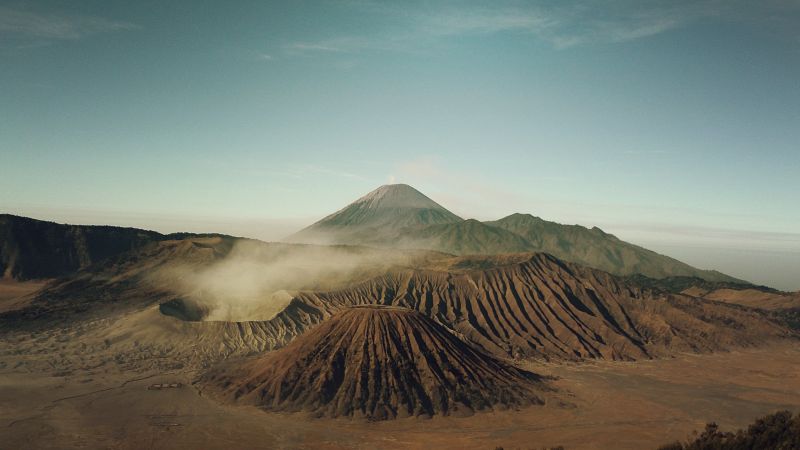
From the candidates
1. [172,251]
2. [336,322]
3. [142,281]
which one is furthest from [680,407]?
[172,251]

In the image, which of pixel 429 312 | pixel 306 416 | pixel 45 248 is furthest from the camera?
pixel 45 248

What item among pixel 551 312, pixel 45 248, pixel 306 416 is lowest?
pixel 306 416

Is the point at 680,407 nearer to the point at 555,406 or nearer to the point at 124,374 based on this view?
the point at 555,406

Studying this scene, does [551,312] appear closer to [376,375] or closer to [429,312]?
[429,312]

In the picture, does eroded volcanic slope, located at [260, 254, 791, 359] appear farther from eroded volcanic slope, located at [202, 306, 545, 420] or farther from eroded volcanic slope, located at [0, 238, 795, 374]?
eroded volcanic slope, located at [202, 306, 545, 420]

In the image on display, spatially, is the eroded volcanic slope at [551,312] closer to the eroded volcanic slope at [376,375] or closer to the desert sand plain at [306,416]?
the desert sand plain at [306,416]

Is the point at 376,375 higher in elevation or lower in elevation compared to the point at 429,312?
lower

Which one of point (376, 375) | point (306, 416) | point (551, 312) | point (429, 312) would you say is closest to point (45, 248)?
point (429, 312)

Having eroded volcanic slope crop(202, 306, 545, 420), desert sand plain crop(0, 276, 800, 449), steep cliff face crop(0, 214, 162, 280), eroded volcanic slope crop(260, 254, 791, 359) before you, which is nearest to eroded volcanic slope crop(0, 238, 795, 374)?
eroded volcanic slope crop(260, 254, 791, 359)

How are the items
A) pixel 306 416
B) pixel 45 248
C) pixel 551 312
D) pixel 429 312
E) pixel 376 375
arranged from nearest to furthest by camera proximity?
pixel 306 416 → pixel 376 375 → pixel 429 312 → pixel 551 312 → pixel 45 248
